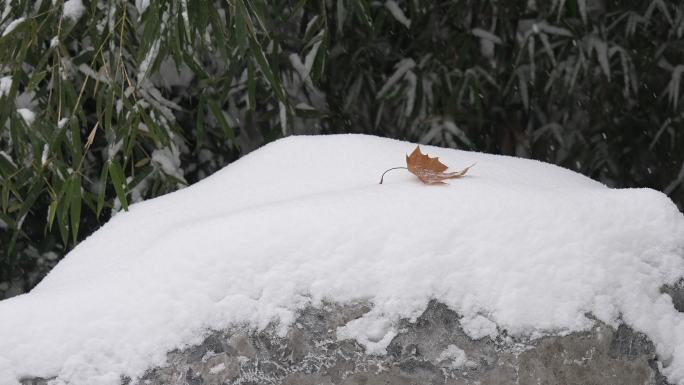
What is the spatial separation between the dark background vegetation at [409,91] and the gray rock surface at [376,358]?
1282 millimetres

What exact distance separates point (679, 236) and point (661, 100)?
1802 millimetres

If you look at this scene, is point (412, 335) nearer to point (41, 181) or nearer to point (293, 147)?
point (293, 147)

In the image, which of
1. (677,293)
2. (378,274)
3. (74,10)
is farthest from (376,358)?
(74,10)

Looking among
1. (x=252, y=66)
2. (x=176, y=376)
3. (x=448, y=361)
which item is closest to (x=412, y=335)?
(x=448, y=361)

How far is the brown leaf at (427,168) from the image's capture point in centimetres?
144

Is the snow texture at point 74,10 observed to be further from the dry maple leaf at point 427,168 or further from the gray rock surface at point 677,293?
the gray rock surface at point 677,293

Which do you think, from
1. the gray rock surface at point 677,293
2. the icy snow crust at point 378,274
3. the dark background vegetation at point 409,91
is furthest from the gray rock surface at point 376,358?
the dark background vegetation at point 409,91

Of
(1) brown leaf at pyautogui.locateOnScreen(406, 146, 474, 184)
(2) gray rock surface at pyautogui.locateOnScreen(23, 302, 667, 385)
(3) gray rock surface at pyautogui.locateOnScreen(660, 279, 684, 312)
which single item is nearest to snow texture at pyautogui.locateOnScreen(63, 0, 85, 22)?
(1) brown leaf at pyautogui.locateOnScreen(406, 146, 474, 184)

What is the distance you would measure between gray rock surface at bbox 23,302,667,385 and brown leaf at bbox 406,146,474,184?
11.0 inches

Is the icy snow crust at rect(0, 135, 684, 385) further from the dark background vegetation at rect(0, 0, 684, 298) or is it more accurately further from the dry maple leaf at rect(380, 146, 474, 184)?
the dark background vegetation at rect(0, 0, 684, 298)

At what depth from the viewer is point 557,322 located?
1237mm

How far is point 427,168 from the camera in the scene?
57.7 inches

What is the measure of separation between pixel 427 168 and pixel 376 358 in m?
0.38

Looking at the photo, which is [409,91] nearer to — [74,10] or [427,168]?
[74,10]
